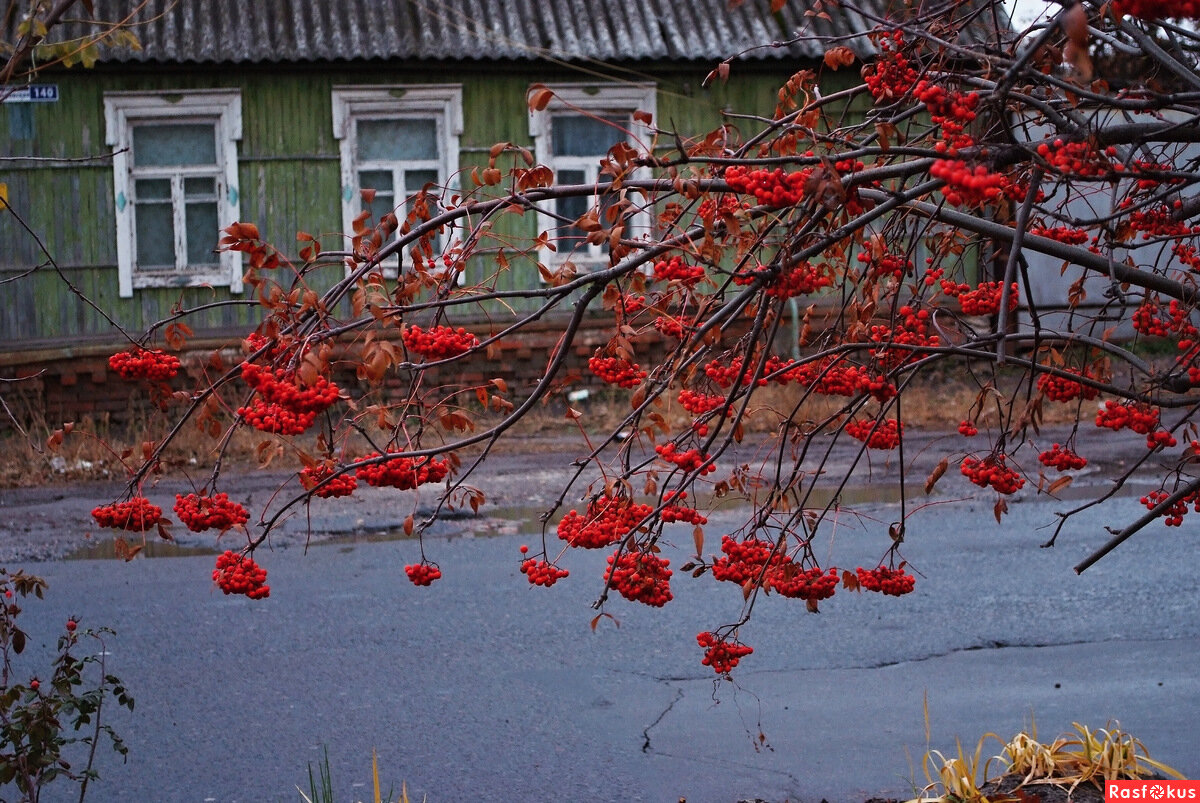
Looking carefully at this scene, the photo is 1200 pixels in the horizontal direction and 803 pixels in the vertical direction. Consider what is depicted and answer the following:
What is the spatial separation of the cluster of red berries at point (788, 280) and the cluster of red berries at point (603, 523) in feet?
1.73

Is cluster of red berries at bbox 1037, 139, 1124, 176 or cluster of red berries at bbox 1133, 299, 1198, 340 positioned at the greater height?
cluster of red berries at bbox 1037, 139, 1124, 176

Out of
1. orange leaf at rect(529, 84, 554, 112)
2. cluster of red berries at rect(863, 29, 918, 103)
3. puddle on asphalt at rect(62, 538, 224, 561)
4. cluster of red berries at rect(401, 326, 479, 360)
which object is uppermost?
cluster of red berries at rect(863, 29, 918, 103)

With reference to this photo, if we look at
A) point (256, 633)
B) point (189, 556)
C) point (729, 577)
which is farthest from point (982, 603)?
point (189, 556)

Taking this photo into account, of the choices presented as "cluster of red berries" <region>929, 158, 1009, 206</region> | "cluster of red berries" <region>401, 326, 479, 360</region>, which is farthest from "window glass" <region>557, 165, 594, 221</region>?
"cluster of red berries" <region>929, 158, 1009, 206</region>

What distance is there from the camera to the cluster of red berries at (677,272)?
2.50m

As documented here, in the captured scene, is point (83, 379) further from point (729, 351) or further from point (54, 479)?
point (729, 351)

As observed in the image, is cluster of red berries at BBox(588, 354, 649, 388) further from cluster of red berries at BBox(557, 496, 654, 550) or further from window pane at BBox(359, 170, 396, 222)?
window pane at BBox(359, 170, 396, 222)

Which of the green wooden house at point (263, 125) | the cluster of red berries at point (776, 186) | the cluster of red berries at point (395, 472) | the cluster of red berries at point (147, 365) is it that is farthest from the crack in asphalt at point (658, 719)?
the green wooden house at point (263, 125)

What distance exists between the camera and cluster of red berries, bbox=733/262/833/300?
2193 millimetres

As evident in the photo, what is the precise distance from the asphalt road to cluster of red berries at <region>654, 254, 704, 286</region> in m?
1.29

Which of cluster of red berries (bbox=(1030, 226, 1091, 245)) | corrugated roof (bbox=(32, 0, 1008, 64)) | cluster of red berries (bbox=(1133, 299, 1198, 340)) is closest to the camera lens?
cluster of red berries (bbox=(1133, 299, 1198, 340))

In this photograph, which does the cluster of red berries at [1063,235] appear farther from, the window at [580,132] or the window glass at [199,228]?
the window glass at [199,228]

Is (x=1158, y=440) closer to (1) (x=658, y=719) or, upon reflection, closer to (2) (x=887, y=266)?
(2) (x=887, y=266)

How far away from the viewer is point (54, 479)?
30.6ft
